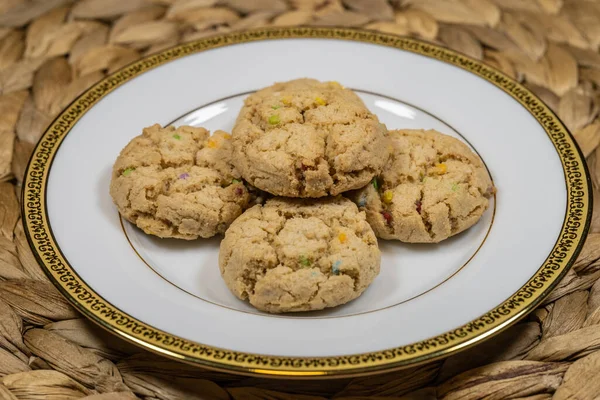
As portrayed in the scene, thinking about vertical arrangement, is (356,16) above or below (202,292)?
above

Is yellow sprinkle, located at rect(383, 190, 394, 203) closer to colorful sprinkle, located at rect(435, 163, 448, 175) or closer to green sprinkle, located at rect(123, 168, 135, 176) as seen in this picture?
colorful sprinkle, located at rect(435, 163, 448, 175)

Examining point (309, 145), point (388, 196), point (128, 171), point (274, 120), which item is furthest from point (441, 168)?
point (128, 171)

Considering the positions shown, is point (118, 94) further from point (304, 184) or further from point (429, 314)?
point (429, 314)

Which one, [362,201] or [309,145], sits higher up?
[309,145]

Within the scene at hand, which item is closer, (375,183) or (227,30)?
(375,183)

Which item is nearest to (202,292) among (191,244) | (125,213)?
(191,244)

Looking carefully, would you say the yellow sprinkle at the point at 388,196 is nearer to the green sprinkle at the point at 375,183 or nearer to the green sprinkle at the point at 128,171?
the green sprinkle at the point at 375,183

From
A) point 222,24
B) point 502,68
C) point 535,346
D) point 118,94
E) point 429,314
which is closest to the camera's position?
point 429,314

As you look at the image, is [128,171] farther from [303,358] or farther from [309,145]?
[303,358]
